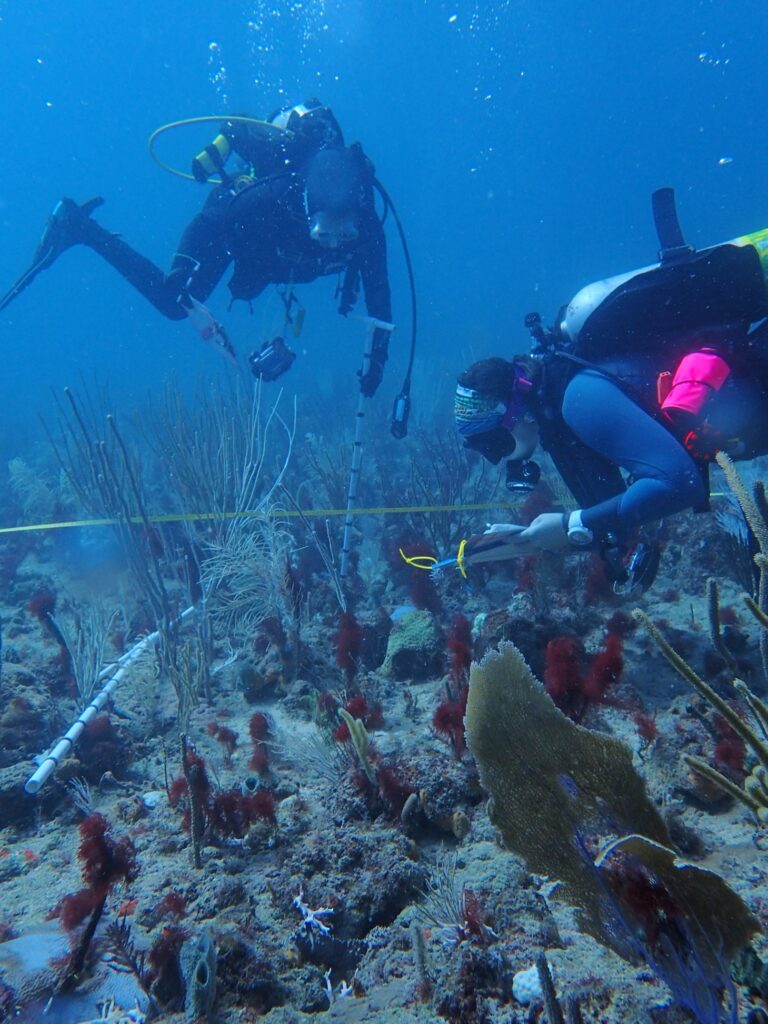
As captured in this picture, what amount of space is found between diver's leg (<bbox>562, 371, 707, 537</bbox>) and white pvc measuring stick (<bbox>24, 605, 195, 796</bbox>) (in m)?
3.59

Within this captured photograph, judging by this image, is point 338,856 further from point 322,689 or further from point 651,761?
point 322,689

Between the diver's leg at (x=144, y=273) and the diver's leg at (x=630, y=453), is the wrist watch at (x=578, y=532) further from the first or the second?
the diver's leg at (x=144, y=273)

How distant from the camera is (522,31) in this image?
6869cm

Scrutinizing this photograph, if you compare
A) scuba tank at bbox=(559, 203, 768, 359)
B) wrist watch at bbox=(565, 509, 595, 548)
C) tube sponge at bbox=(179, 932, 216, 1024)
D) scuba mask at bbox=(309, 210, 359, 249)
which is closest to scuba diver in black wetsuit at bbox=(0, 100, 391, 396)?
scuba mask at bbox=(309, 210, 359, 249)

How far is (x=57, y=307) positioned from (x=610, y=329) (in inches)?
5516

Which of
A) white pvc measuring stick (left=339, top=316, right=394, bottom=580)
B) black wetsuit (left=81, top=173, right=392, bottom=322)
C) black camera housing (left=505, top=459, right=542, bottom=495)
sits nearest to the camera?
black camera housing (left=505, top=459, right=542, bottom=495)

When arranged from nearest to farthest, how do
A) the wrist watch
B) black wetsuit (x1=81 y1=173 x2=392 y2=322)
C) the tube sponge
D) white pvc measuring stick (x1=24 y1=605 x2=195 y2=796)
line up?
the tube sponge
white pvc measuring stick (x1=24 y1=605 x2=195 y2=796)
the wrist watch
black wetsuit (x1=81 y1=173 x2=392 y2=322)

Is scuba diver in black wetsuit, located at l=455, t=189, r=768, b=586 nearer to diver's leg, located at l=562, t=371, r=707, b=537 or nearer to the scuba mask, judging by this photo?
diver's leg, located at l=562, t=371, r=707, b=537

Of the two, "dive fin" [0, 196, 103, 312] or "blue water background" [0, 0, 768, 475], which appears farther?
"blue water background" [0, 0, 768, 475]

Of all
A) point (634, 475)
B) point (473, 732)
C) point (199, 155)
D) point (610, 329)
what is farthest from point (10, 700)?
point (199, 155)

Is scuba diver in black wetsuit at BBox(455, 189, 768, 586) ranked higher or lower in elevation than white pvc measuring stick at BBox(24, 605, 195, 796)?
higher

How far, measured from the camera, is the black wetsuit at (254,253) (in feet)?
20.9

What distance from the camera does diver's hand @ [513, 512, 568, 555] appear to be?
3.70m

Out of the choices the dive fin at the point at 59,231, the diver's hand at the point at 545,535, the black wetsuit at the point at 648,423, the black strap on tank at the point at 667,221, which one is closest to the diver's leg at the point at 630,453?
the black wetsuit at the point at 648,423
